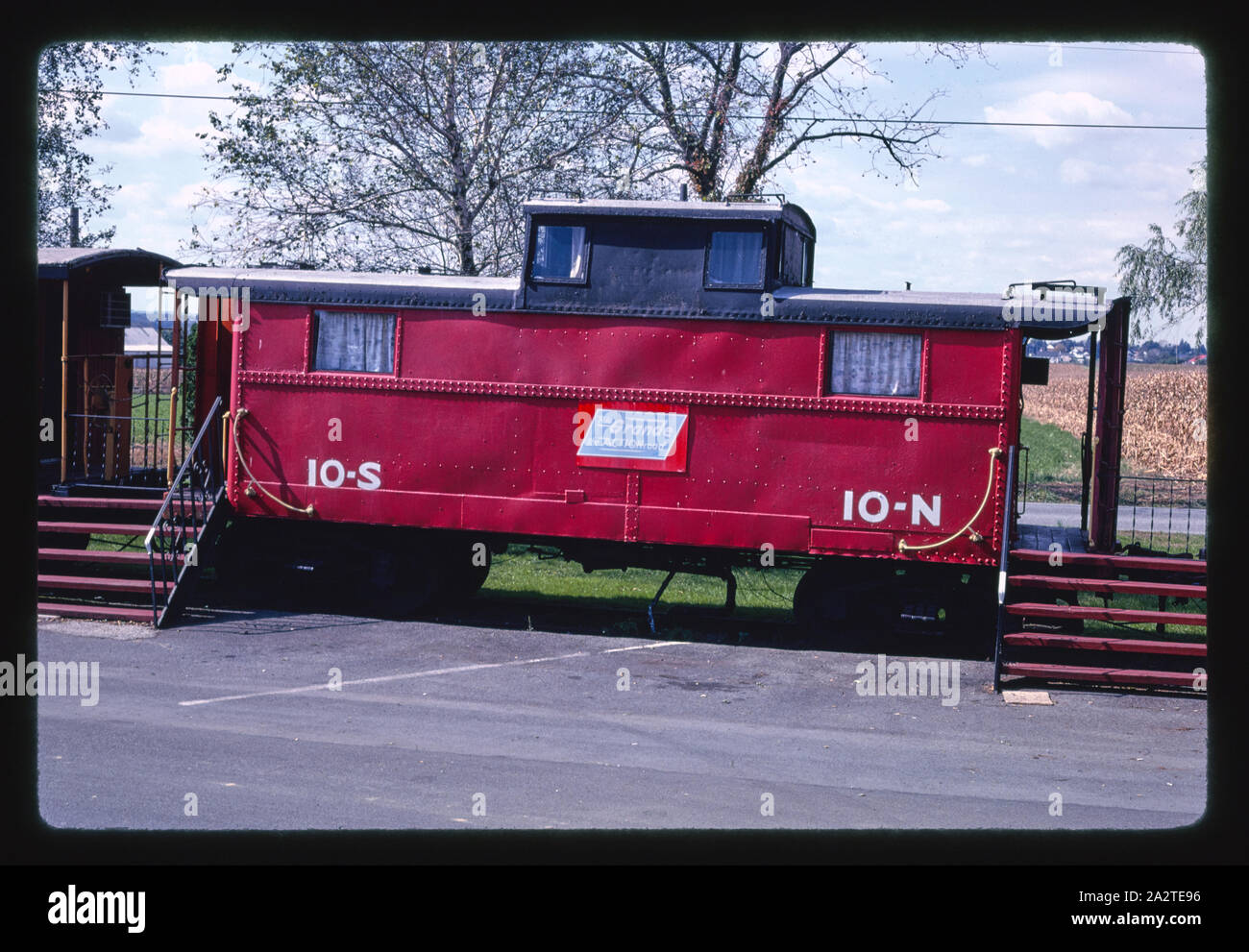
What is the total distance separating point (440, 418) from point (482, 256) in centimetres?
596

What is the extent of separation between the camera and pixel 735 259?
1270 cm

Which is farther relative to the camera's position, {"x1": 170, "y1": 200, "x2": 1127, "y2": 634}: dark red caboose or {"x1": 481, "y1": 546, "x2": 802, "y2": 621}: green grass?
{"x1": 481, "y1": 546, "x2": 802, "y2": 621}: green grass

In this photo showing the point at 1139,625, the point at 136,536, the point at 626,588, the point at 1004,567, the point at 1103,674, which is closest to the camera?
the point at 1103,674

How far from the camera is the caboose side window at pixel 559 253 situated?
13.0 metres

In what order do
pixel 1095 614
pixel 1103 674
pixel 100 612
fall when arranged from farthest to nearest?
pixel 100 612, pixel 1095 614, pixel 1103 674

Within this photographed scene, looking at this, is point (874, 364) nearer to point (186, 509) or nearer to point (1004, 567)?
point (1004, 567)

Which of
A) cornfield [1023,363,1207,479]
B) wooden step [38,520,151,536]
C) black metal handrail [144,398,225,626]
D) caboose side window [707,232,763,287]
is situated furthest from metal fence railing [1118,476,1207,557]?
wooden step [38,520,151,536]

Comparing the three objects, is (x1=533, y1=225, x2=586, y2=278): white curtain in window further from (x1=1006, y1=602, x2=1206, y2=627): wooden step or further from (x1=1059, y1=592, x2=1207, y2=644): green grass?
(x1=1059, y1=592, x2=1207, y2=644): green grass

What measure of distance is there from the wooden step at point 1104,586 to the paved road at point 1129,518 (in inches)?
467

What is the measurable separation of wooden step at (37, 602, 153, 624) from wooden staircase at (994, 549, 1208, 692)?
8630 mm

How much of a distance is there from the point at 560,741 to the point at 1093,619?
5.57m

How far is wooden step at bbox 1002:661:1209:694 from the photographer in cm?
1085

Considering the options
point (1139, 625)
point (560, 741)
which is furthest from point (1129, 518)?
point (560, 741)

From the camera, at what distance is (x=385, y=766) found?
7953 mm
